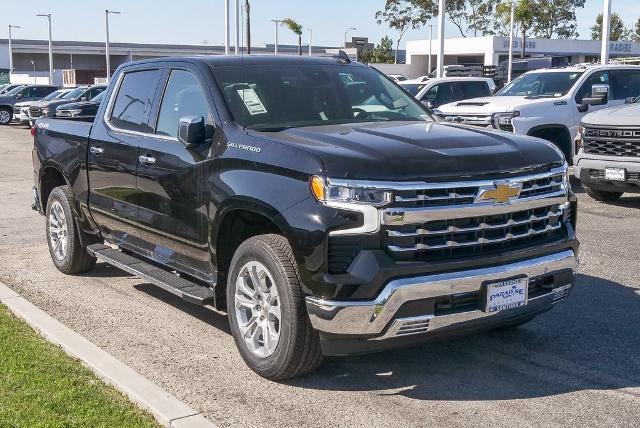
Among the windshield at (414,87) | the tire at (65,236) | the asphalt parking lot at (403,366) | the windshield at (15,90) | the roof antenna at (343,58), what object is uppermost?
the roof antenna at (343,58)

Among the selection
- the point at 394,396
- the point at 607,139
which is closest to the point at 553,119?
the point at 607,139

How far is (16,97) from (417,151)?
3594 cm

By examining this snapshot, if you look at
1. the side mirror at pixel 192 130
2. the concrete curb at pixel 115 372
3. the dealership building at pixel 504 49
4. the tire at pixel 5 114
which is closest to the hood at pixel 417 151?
the side mirror at pixel 192 130

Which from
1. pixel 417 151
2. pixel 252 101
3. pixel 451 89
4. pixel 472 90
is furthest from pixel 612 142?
pixel 472 90

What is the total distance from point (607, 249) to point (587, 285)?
1670 mm

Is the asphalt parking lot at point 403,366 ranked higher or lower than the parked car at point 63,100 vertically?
lower

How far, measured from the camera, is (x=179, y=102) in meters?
5.99

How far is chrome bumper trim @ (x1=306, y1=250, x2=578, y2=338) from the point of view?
4.33 meters

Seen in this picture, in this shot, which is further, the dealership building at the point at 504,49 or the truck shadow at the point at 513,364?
the dealership building at the point at 504,49

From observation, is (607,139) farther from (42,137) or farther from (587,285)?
(42,137)

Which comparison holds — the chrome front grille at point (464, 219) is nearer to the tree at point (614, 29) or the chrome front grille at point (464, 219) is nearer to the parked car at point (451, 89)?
the parked car at point (451, 89)

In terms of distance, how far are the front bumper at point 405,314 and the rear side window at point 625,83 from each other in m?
10.5

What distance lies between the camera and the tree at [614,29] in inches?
3433

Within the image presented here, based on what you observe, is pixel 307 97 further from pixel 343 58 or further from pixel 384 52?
pixel 384 52
